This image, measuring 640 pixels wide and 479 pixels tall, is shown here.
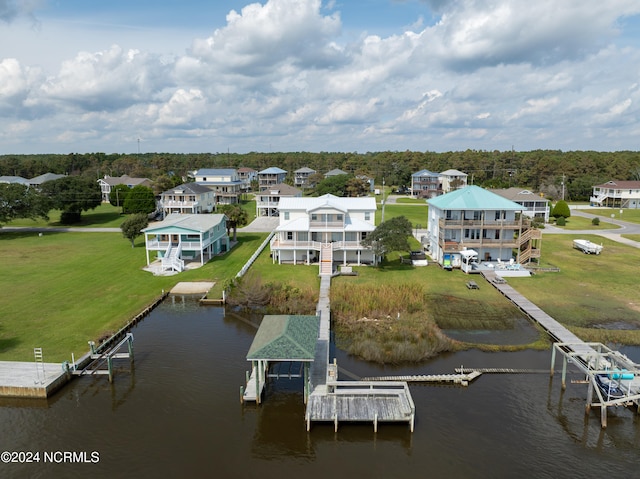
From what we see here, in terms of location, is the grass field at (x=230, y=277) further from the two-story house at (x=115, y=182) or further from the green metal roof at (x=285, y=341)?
the two-story house at (x=115, y=182)

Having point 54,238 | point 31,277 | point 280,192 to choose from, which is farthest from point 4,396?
point 280,192

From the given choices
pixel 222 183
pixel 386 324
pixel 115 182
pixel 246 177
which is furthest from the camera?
pixel 246 177

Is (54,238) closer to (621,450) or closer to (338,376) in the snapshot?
(338,376)

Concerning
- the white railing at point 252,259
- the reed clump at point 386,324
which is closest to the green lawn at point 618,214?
the white railing at point 252,259

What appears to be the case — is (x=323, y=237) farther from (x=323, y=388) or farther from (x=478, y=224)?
(x=323, y=388)

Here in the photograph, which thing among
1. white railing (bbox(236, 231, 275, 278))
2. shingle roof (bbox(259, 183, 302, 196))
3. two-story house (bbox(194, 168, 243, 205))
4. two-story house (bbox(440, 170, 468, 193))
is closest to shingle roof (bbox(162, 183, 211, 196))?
shingle roof (bbox(259, 183, 302, 196))

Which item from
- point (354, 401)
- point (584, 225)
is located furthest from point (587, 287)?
point (584, 225)
